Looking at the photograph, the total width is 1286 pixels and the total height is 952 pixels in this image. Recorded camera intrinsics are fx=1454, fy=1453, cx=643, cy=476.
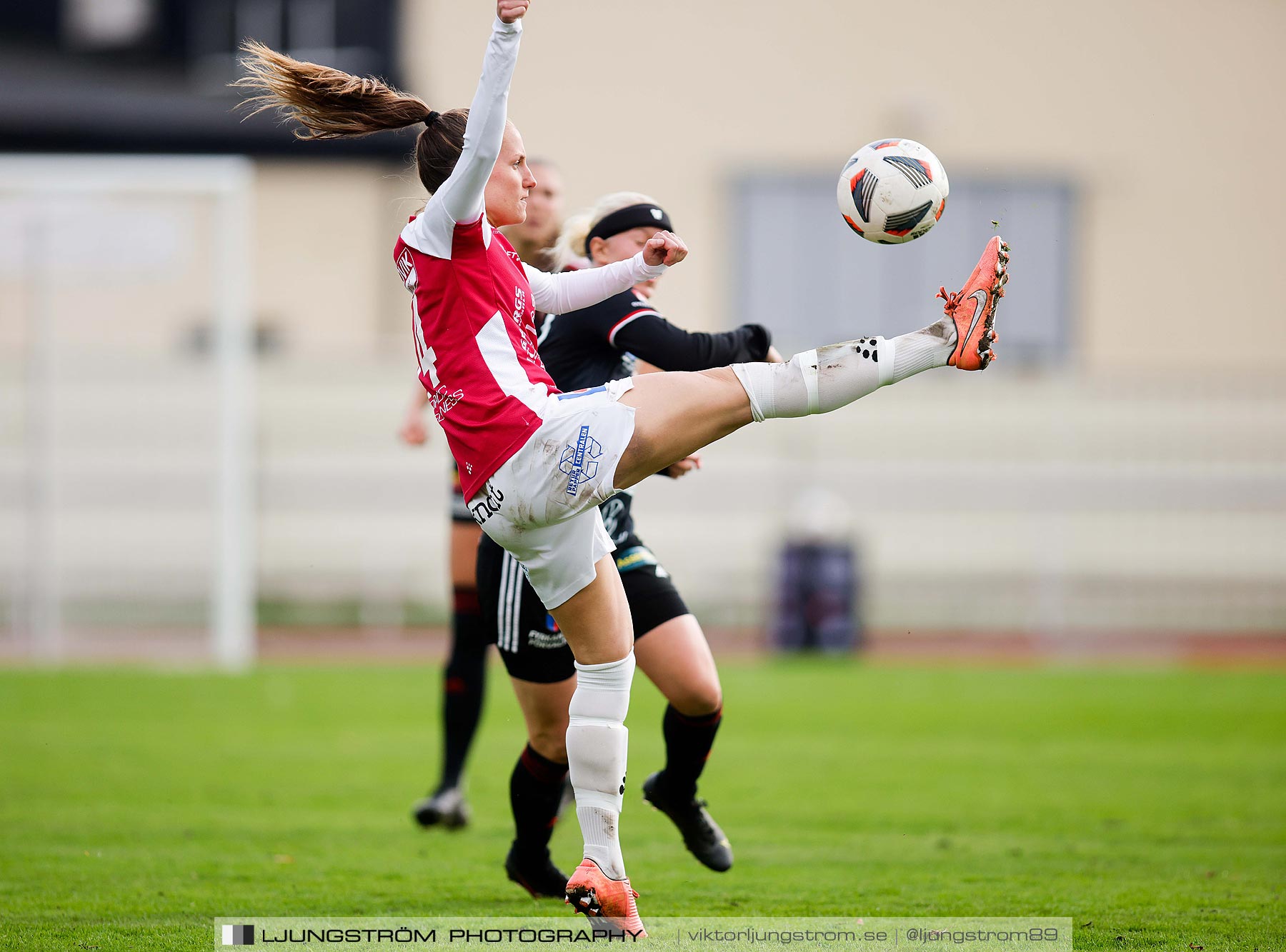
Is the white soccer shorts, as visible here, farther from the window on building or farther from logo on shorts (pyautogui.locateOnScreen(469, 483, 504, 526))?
the window on building

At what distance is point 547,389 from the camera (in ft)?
11.6

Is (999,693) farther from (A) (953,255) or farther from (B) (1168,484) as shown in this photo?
(A) (953,255)

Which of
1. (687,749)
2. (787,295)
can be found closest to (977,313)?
(687,749)

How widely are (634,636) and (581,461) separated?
3.45ft

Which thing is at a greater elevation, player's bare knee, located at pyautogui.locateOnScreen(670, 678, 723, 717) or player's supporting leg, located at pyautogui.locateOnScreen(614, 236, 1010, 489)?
player's supporting leg, located at pyautogui.locateOnScreen(614, 236, 1010, 489)

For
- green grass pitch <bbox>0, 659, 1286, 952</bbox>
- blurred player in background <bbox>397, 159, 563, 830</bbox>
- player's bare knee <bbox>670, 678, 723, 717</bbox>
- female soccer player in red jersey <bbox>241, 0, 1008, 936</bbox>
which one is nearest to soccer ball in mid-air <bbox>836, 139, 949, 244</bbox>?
female soccer player in red jersey <bbox>241, 0, 1008, 936</bbox>

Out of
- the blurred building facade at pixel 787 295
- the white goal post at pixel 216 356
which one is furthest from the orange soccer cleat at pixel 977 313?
the blurred building facade at pixel 787 295

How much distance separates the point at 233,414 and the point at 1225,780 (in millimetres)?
7511

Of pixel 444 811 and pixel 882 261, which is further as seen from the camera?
pixel 882 261

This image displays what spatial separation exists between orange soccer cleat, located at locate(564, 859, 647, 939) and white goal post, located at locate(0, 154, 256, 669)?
8.00 metres

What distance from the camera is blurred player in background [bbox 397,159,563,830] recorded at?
550 cm

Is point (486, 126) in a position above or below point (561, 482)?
above

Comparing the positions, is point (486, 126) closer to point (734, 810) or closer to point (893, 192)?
point (893, 192)

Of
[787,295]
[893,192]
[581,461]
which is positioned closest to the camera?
[581,461]
